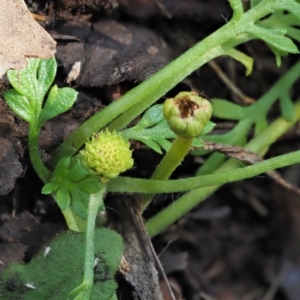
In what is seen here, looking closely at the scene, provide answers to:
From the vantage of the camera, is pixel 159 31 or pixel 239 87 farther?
pixel 239 87

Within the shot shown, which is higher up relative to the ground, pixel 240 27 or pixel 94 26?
pixel 240 27

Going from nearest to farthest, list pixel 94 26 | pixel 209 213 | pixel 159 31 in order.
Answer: pixel 94 26
pixel 159 31
pixel 209 213

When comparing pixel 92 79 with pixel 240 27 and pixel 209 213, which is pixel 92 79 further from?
pixel 209 213

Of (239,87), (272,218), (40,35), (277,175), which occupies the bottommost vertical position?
(272,218)

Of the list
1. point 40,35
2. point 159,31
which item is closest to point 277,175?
point 159,31

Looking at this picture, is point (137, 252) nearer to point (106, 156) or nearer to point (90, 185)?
point (90, 185)

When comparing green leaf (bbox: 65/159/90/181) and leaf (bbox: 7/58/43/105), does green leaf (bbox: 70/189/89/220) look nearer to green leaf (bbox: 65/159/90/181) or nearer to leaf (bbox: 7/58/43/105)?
green leaf (bbox: 65/159/90/181)
